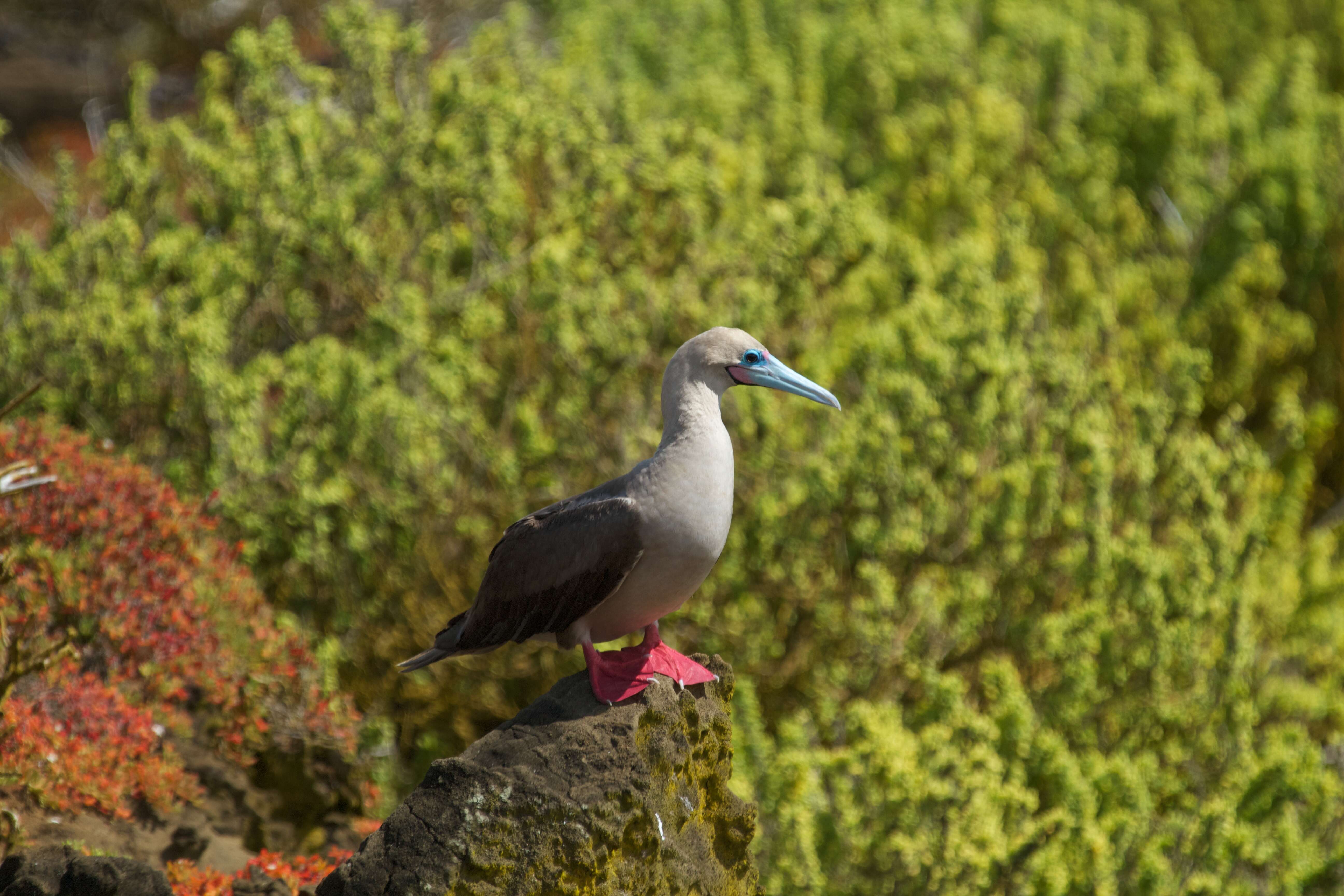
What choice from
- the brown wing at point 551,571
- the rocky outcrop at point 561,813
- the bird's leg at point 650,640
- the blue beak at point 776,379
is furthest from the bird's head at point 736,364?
the rocky outcrop at point 561,813

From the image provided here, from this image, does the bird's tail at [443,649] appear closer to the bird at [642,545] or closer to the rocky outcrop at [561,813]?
the bird at [642,545]

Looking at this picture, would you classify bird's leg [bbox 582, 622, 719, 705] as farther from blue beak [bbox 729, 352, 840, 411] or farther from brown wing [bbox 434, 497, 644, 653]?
blue beak [bbox 729, 352, 840, 411]

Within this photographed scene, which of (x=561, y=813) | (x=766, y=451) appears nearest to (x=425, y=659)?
(x=561, y=813)

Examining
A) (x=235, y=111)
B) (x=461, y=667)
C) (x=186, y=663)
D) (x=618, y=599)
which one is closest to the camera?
(x=618, y=599)

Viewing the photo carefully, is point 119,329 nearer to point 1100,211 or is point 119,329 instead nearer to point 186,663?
point 186,663

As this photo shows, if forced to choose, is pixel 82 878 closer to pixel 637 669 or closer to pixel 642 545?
pixel 637 669

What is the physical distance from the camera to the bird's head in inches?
258

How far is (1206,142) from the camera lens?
1933 cm

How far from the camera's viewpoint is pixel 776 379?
263 inches

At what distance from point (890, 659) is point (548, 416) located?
3.83m

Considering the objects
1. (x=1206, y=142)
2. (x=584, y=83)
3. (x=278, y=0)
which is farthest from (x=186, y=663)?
(x=278, y=0)

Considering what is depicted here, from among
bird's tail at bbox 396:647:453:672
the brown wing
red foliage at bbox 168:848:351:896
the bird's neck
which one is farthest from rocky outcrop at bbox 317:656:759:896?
red foliage at bbox 168:848:351:896

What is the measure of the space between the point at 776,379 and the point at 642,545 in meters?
1.14

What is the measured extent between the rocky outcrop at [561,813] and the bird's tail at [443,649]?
0.77m
